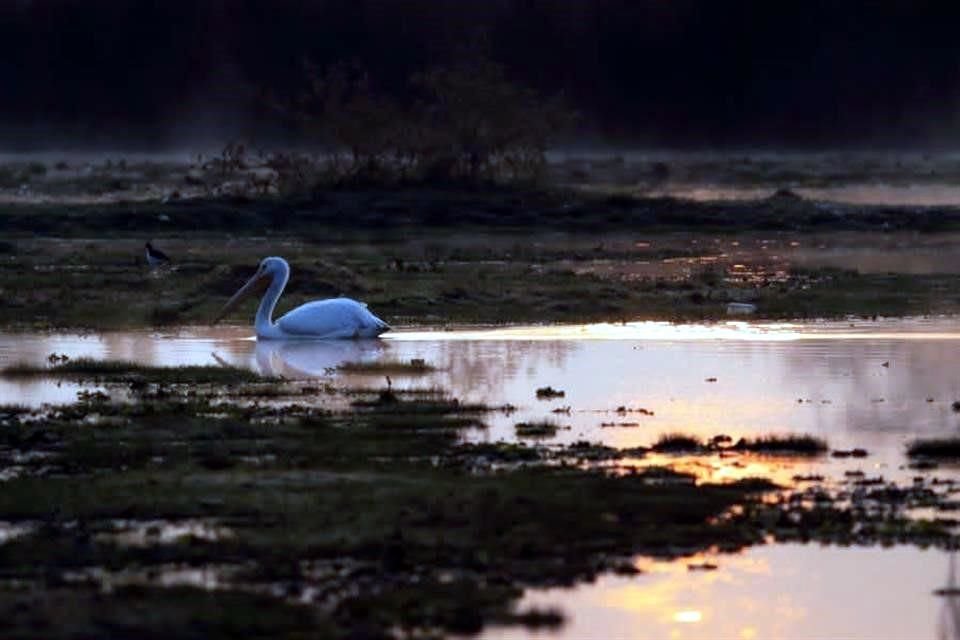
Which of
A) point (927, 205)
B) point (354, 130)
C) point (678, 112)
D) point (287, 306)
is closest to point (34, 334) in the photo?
point (287, 306)

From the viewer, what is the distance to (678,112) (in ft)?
199

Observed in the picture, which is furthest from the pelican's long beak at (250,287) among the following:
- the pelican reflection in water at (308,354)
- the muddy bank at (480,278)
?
the pelican reflection in water at (308,354)

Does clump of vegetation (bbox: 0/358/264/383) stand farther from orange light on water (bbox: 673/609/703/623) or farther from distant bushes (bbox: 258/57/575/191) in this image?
distant bushes (bbox: 258/57/575/191)

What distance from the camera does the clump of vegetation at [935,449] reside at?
12719mm

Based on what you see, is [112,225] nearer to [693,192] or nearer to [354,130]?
[354,130]

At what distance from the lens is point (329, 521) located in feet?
34.3

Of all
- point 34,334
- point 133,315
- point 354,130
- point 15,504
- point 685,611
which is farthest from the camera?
point 354,130

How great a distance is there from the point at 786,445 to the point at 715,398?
7.96ft

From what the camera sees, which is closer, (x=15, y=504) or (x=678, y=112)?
(x=15, y=504)

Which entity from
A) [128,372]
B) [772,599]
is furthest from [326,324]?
[772,599]

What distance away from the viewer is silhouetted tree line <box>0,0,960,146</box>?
199ft

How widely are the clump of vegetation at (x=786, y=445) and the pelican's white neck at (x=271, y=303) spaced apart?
722 centimetres

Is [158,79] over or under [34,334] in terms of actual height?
over

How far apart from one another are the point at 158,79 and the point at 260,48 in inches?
→ 112
